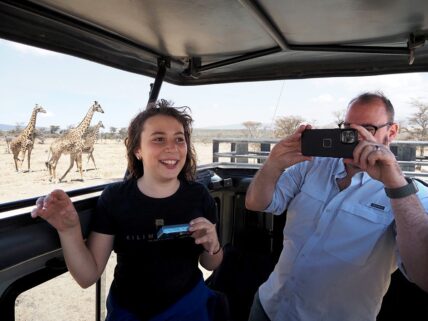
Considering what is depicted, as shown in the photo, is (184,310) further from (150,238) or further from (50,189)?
(50,189)

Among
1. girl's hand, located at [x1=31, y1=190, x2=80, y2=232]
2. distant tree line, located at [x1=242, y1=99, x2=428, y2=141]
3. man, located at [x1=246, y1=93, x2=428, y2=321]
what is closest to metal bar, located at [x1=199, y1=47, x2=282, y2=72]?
distant tree line, located at [x1=242, y1=99, x2=428, y2=141]

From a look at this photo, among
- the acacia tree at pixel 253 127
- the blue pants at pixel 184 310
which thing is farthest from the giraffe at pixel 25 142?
the acacia tree at pixel 253 127

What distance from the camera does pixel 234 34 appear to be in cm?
181

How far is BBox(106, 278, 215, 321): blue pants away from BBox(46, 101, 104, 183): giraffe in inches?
29.2

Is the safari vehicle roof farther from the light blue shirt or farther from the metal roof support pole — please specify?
the light blue shirt

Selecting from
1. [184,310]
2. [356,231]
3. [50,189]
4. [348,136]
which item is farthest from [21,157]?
[356,231]

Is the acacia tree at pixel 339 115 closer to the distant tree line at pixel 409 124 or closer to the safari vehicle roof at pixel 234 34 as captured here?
the distant tree line at pixel 409 124

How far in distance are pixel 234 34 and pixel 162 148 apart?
73 cm

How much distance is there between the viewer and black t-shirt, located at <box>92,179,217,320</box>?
1.54 metres

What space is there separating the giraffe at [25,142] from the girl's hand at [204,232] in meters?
0.89

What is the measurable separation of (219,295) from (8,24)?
157 centimetres

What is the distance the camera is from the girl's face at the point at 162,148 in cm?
164

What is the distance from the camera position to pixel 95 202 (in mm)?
1697

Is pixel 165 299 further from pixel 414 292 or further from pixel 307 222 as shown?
pixel 414 292
